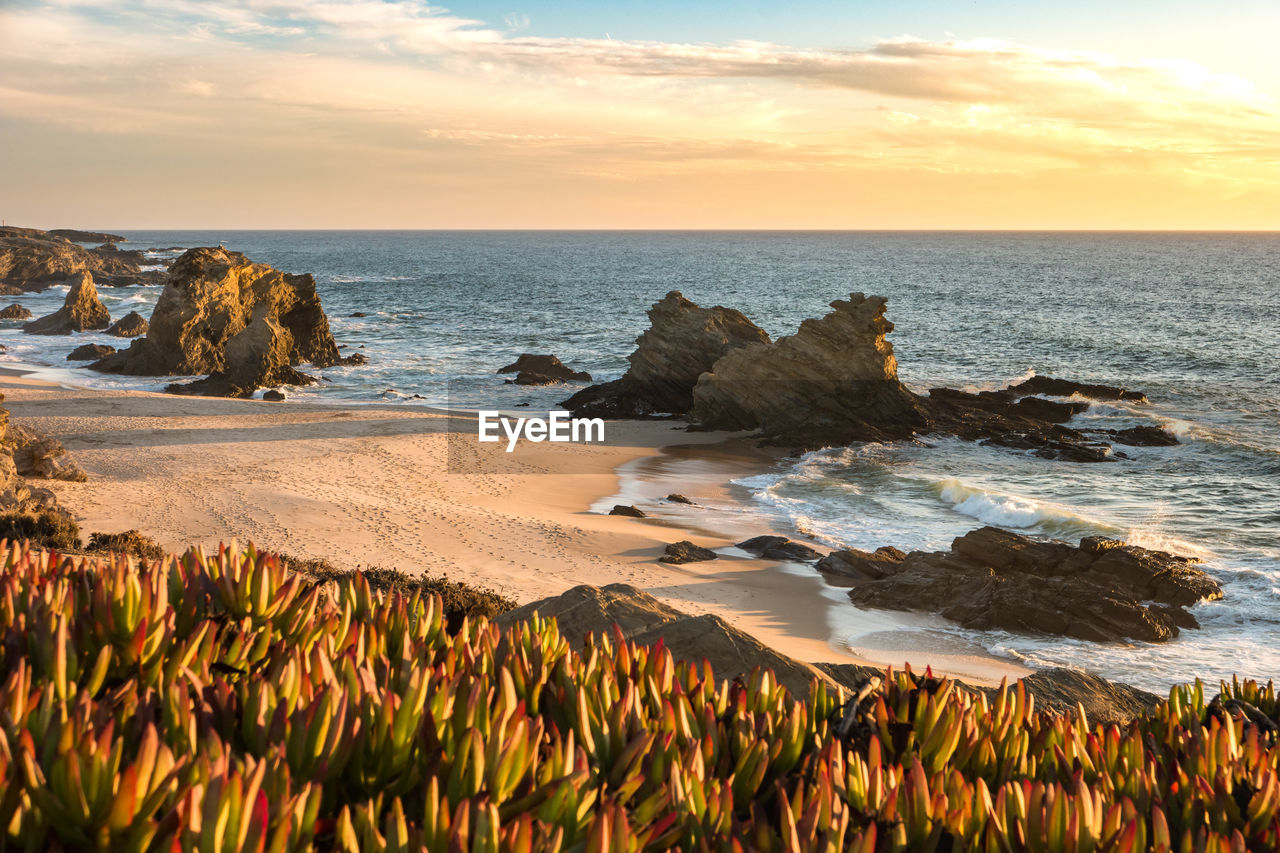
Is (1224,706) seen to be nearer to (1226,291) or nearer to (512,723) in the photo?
(512,723)

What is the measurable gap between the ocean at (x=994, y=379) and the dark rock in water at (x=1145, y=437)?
615 millimetres

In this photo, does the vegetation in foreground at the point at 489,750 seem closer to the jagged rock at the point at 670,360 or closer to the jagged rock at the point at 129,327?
the jagged rock at the point at 670,360

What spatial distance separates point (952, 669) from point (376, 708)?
10.7 meters

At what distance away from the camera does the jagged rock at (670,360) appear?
112 ft

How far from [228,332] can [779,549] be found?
33.8 m

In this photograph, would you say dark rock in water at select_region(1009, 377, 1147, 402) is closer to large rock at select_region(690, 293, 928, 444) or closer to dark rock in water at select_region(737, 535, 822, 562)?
large rock at select_region(690, 293, 928, 444)

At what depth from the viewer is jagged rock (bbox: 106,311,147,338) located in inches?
1983

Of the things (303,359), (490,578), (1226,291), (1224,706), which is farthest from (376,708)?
(1226,291)

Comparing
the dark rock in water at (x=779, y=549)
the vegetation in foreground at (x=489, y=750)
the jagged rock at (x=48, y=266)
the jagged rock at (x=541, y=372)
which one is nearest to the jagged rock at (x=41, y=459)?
the dark rock in water at (x=779, y=549)

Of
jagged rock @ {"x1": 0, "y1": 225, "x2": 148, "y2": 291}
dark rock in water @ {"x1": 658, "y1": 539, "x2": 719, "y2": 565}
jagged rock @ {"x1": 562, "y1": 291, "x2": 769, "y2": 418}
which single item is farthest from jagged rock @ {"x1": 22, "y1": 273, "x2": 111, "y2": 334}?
dark rock in water @ {"x1": 658, "y1": 539, "x2": 719, "y2": 565}

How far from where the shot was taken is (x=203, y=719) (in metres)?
2.60

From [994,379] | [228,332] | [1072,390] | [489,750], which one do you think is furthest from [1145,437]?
[228,332]

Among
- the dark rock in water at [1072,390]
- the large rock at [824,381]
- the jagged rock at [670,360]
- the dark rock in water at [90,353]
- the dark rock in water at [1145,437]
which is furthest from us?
the dark rock in water at [90,353]

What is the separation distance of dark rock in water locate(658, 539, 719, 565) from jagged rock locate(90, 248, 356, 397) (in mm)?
25586
